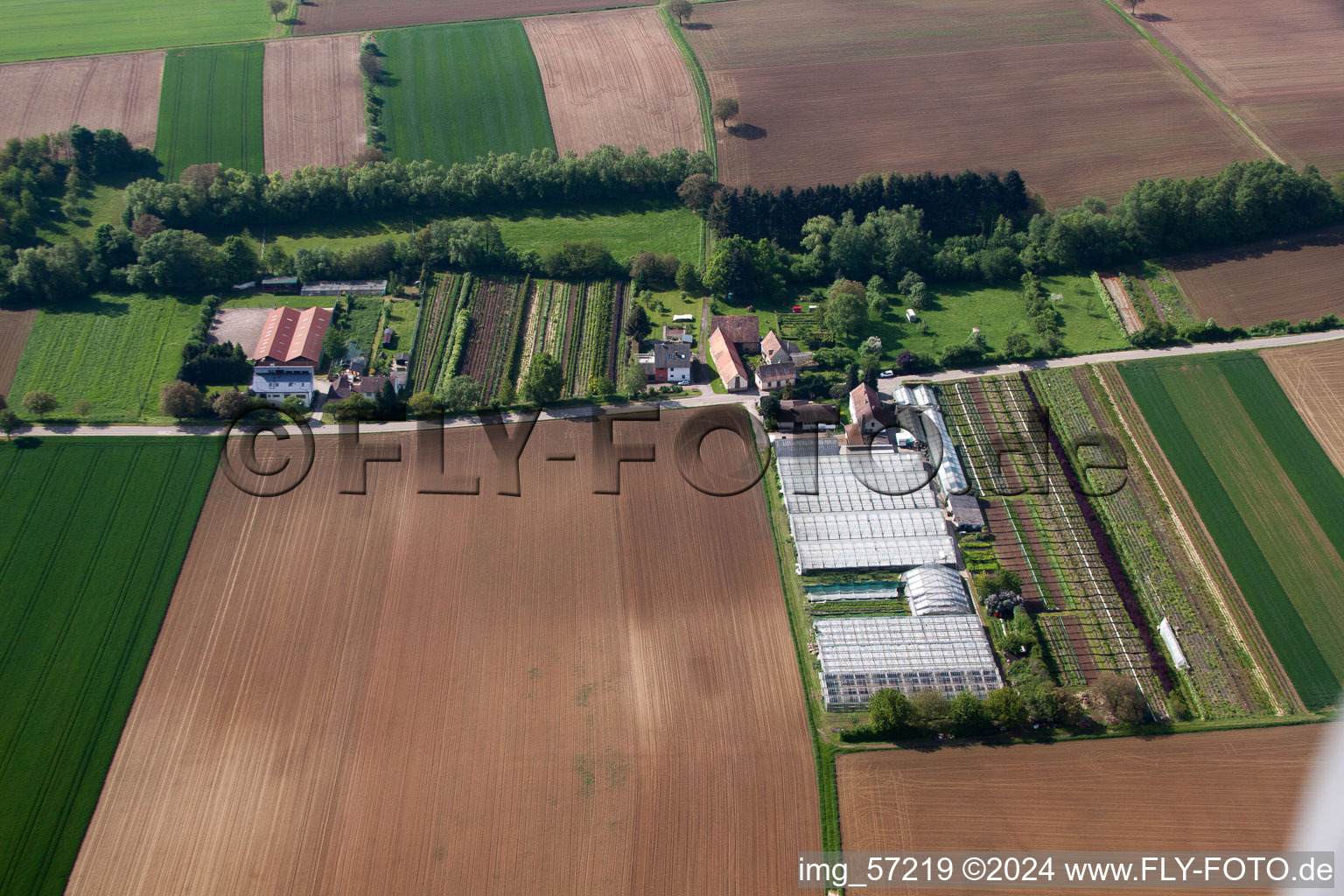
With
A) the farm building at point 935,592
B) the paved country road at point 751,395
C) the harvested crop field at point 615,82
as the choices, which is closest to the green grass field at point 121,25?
the harvested crop field at point 615,82

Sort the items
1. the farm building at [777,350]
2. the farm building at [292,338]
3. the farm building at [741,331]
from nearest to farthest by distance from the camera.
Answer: the farm building at [292,338], the farm building at [777,350], the farm building at [741,331]

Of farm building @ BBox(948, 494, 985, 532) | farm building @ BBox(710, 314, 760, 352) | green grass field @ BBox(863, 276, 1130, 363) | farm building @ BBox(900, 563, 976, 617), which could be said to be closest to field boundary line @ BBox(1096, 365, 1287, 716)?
green grass field @ BBox(863, 276, 1130, 363)

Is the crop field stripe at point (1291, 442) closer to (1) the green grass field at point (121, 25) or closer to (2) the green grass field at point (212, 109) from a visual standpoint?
(2) the green grass field at point (212, 109)

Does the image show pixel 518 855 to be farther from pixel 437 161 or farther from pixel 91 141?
pixel 91 141

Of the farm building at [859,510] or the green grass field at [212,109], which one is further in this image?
the green grass field at [212,109]

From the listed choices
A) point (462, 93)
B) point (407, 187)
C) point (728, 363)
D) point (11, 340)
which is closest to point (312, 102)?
point (462, 93)

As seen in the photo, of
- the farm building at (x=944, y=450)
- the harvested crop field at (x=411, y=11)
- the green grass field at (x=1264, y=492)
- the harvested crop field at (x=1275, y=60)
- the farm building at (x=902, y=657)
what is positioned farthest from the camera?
the harvested crop field at (x=411, y=11)
